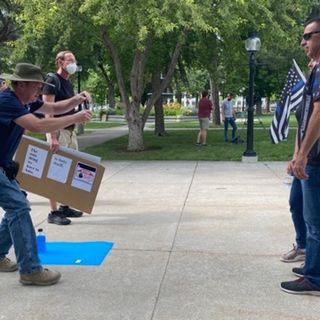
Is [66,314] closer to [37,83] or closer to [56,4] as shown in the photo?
[37,83]

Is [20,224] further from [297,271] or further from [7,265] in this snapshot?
[297,271]

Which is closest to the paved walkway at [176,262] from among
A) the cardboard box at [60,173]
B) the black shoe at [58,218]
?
the black shoe at [58,218]

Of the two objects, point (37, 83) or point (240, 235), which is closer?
point (37, 83)

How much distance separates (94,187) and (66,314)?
8.41 ft

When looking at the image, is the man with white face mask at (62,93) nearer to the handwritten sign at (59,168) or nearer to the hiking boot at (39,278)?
the handwritten sign at (59,168)

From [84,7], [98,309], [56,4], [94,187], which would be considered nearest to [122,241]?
[94,187]

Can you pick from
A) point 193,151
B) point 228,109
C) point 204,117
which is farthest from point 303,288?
point 228,109

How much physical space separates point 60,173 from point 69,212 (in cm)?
89

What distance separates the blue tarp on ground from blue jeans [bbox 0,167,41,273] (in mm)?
643

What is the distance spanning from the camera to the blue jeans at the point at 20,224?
13.7 ft

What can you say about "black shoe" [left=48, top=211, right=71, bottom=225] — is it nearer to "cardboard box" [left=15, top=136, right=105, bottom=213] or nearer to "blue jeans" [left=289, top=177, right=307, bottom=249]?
"cardboard box" [left=15, top=136, right=105, bottom=213]

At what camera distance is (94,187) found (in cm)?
618

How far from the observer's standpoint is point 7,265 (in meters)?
4.68

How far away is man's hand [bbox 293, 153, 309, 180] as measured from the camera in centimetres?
389
